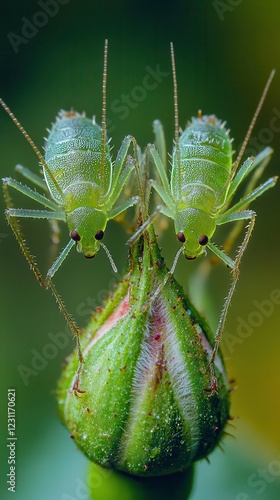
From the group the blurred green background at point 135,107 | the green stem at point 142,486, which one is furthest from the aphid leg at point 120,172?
the green stem at point 142,486

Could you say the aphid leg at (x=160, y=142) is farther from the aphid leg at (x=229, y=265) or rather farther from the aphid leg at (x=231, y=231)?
the aphid leg at (x=229, y=265)

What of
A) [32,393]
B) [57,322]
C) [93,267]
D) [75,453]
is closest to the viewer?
[75,453]

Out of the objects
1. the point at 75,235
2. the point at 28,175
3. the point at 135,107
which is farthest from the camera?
the point at 135,107

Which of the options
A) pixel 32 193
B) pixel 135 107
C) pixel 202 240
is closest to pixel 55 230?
pixel 32 193

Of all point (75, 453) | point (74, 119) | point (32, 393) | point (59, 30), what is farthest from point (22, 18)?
point (75, 453)

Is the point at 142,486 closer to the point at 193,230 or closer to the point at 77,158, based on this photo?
the point at 193,230

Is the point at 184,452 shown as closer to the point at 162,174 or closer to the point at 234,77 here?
the point at 162,174

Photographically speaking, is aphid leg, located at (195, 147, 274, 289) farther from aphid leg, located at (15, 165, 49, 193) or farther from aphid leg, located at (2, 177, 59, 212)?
aphid leg, located at (15, 165, 49, 193)

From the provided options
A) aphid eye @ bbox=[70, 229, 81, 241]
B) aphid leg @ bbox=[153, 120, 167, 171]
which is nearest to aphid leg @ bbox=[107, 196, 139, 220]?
aphid eye @ bbox=[70, 229, 81, 241]
